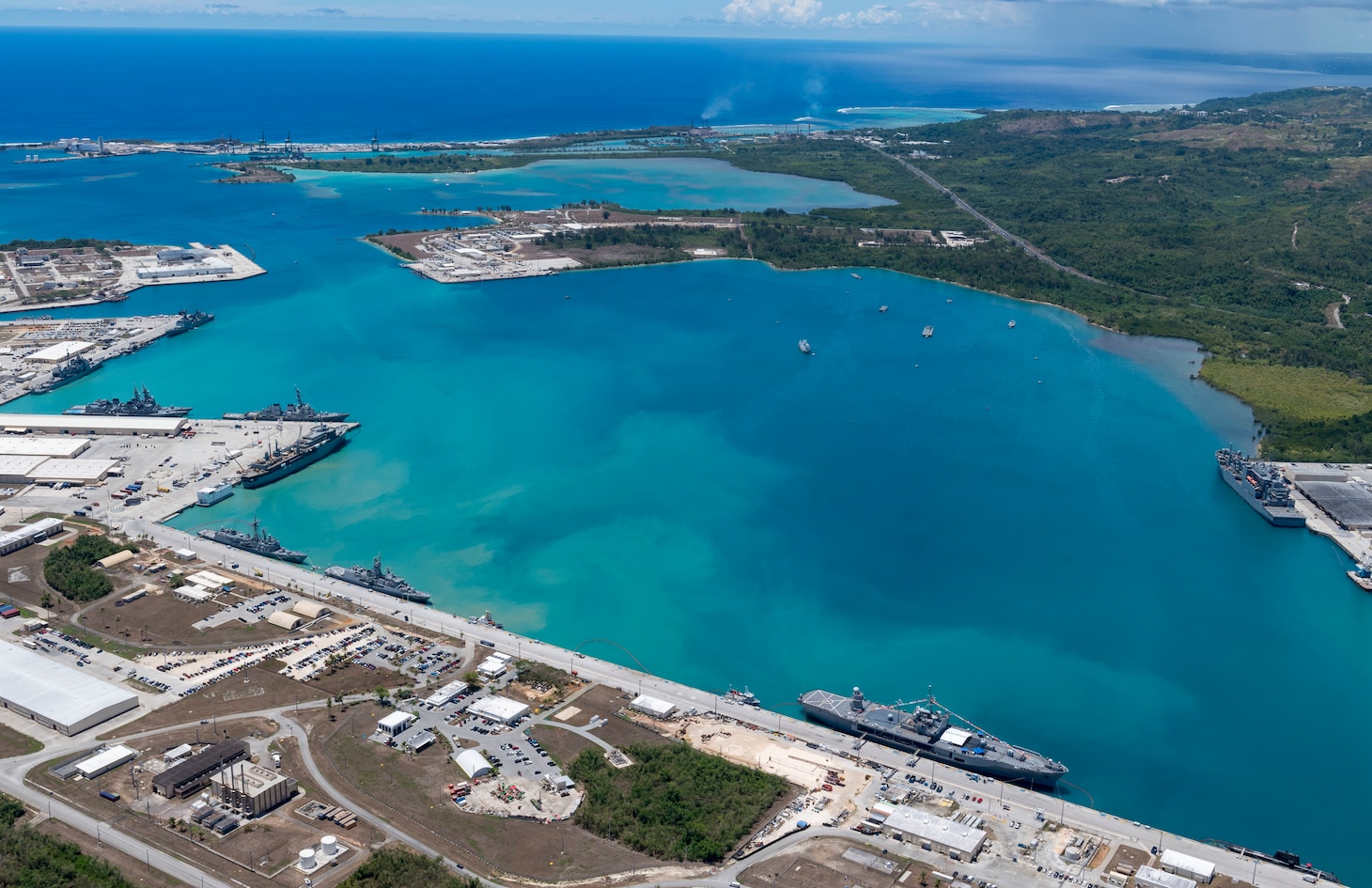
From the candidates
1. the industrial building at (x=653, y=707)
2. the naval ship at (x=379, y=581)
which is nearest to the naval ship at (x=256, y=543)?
the naval ship at (x=379, y=581)

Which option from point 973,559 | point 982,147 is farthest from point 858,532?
point 982,147

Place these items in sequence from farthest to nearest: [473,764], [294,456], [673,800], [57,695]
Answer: [294,456]
[57,695]
[473,764]
[673,800]

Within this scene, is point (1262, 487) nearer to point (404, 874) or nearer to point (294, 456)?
point (404, 874)

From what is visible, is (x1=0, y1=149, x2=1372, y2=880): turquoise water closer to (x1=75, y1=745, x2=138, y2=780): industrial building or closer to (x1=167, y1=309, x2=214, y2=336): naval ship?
(x1=167, y1=309, x2=214, y2=336): naval ship

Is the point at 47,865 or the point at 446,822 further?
the point at 446,822

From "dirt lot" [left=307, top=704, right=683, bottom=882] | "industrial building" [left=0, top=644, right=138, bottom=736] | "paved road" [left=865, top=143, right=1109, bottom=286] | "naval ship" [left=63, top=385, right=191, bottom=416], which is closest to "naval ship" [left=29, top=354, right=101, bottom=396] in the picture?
"naval ship" [left=63, top=385, right=191, bottom=416]

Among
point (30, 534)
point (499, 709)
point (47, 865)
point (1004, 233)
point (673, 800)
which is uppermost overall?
point (1004, 233)

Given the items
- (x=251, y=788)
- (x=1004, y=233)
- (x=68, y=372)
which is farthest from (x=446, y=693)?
(x=1004, y=233)

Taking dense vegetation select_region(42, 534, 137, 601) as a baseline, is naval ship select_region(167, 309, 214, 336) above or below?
above
